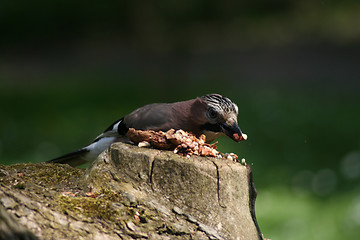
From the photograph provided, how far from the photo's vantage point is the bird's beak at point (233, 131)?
11.7ft

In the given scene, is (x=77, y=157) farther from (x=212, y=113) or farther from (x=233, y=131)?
(x=233, y=131)

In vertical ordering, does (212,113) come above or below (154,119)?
above

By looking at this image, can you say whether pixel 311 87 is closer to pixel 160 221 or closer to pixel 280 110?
pixel 280 110

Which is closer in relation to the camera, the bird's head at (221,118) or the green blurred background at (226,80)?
the bird's head at (221,118)

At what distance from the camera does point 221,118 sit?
12.0ft

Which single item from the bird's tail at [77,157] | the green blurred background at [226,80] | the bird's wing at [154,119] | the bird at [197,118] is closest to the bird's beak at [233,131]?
the bird at [197,118]

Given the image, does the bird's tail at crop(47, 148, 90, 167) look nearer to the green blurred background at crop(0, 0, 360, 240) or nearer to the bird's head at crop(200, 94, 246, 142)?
the bird's head at crop(200, 94, 246, 142)

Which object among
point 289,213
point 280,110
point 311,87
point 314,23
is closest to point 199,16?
point 314,23

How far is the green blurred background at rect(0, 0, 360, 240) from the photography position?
21.8 ft

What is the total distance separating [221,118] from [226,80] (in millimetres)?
10843

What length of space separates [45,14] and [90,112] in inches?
401

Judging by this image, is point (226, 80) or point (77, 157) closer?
point (77, 157)

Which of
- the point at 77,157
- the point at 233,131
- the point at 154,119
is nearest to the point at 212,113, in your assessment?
the point at 233,131

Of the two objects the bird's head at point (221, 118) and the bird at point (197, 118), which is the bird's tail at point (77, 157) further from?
the bird's head at point (221, 118)
